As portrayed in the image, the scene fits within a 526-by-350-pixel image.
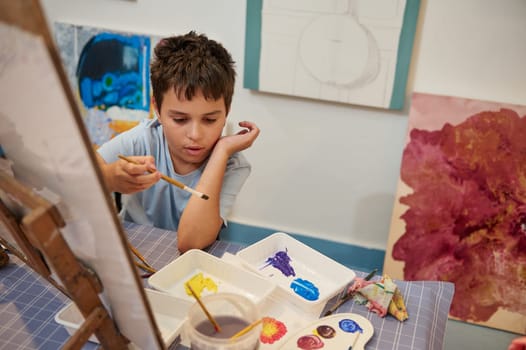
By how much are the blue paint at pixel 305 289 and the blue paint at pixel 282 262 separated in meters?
0.03

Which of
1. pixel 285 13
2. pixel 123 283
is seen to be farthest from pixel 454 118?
pixel 123 283

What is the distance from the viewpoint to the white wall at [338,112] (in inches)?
72.9

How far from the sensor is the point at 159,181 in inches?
58.4

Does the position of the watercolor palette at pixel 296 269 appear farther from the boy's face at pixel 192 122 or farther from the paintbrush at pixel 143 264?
the boy's face at pixel 192 122

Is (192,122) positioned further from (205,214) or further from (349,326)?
(349,326)

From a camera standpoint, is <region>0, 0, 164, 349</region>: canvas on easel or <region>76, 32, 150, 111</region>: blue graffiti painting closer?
<region>0, 0, 164, 349</region>: canvas on easel

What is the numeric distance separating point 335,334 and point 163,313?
1.17 feet

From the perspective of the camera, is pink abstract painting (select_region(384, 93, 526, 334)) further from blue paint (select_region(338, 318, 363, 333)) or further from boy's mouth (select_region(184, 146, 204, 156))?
blue paint (select_region(338, 318, 363, 333))

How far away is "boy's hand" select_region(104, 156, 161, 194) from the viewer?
1121 mm

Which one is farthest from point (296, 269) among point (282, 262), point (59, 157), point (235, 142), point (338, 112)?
point (338, 112)

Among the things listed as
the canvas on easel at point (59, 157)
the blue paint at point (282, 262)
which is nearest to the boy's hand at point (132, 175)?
the blue paint at point (282, 262)

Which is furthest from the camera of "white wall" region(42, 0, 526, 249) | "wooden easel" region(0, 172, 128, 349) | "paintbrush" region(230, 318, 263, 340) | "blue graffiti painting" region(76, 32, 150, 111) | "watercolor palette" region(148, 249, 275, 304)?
"blue graffiti painting" region(76, 32, 150, 111)

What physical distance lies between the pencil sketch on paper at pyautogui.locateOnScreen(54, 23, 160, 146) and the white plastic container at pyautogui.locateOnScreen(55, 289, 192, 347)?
1566 mm

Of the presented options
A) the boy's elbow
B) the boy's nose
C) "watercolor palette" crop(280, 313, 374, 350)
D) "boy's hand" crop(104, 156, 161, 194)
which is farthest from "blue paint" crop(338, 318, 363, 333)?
the boy's nose
